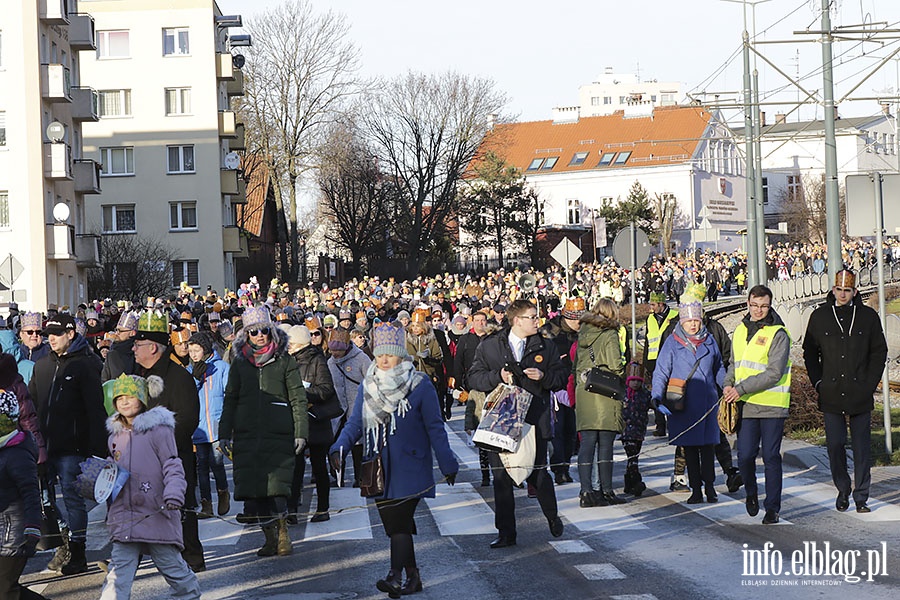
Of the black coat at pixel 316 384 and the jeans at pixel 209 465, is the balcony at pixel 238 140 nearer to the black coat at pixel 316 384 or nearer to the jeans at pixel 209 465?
the jeans at pixel 209 465

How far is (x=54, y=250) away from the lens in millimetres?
47344

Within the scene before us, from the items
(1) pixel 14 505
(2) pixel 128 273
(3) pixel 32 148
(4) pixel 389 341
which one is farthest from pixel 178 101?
(1) pixel 14 505

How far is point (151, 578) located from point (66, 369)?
159 centimetres

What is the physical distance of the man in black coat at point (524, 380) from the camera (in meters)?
10.7

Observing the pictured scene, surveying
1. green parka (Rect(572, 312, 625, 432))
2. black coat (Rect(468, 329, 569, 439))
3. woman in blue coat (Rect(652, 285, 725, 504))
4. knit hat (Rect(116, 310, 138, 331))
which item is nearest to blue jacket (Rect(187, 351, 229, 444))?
knit hat (Rect(116, 310, 138, 331))

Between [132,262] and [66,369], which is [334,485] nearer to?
[66,369]

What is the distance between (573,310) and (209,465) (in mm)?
3998

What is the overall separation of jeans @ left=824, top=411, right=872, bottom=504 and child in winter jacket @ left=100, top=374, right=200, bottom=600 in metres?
5.86

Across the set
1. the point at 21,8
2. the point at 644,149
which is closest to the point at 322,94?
the point at 21,8

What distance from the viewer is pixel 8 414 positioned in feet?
25.5

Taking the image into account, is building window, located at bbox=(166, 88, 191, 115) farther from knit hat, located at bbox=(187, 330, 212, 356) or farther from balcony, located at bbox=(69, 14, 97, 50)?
knit hat, located at bbox=(187, 330, 212, 356)

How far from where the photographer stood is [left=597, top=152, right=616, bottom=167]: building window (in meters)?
113

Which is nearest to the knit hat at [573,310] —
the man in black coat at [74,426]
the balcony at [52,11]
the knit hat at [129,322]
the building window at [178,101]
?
the knit hat at [129,322]

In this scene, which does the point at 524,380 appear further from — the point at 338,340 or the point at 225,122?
the point at 225,122
